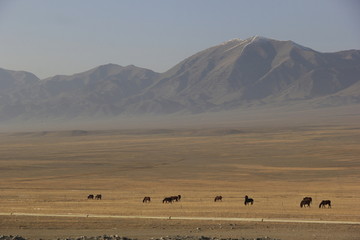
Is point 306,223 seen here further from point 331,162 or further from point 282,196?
point 331,162

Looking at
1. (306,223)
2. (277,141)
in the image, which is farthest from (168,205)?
(277,141)

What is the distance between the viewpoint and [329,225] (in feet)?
91.7

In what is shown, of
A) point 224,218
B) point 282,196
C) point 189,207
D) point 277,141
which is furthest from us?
point 277,141

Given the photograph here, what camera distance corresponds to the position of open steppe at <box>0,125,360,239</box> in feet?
92.8

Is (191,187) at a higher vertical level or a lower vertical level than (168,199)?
lower

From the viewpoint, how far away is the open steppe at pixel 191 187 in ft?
92.8

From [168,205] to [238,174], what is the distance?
123ft

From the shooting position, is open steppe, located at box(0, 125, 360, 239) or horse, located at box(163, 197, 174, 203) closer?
open steppe, located at box(0, 125, 360, 239)

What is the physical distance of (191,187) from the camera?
60.2 meters

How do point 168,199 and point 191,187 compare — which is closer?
point 168,199

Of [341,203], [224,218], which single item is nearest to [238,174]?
[341,203]

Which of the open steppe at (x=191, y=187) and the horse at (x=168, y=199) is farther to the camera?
the horse at (x=168, y=199)

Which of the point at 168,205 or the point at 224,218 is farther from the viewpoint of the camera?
the point at 168,205

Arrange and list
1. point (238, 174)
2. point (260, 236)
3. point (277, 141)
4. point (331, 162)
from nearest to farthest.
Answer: point (260, 236) < point (238, 174) < point (331, 162) < point (277, 141)
